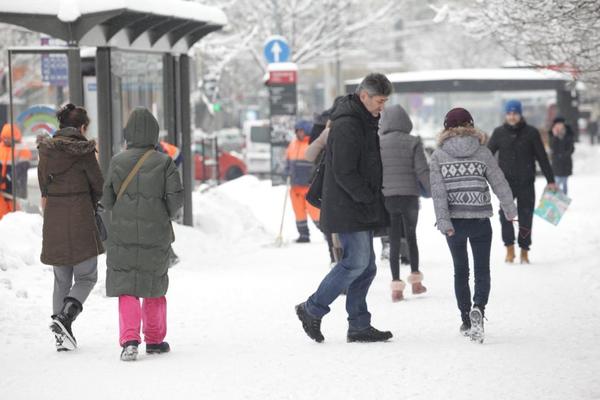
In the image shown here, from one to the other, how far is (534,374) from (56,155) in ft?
10.9

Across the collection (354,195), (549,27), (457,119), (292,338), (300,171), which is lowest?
(292,338)

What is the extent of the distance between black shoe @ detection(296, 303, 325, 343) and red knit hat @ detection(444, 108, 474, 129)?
156 cm

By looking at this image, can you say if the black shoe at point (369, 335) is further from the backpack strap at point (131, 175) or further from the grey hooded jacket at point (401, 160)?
the grey hooded jacket at point (401, 160)

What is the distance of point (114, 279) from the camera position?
760cm

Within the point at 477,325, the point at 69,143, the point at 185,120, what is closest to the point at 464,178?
the point at 477,325

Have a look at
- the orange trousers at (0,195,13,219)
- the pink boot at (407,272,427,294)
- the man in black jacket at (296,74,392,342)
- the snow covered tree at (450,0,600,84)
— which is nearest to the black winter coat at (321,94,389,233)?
the man in black jacket at (296,74,392,342)

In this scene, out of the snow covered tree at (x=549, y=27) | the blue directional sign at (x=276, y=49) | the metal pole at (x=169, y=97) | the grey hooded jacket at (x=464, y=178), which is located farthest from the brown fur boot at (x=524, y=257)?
the blue directional sign at (x=276, y=49)

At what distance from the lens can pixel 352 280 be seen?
8.05m

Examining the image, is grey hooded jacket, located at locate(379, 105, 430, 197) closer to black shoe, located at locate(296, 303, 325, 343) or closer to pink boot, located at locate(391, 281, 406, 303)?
pink boot, located at locate(391, 281, 406, 303)

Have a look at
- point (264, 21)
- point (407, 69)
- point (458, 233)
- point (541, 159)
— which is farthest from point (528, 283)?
point (407, 69)

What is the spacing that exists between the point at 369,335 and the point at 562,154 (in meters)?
14.9

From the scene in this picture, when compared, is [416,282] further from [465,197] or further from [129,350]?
[129,350]

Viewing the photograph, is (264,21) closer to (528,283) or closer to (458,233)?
(528,283)

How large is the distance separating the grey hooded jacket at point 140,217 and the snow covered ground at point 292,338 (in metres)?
0.50
